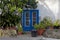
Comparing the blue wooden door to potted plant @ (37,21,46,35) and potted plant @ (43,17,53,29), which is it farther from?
potted plant @ (37,21,46,35)

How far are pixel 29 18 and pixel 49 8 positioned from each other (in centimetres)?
199

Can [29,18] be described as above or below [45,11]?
below

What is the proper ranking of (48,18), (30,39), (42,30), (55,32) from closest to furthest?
(30,39) < (55,32) < (42,30) < (48,18)

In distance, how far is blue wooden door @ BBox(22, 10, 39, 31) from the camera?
1791 centimetres

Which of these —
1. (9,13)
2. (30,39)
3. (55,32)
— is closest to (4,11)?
(9,13)

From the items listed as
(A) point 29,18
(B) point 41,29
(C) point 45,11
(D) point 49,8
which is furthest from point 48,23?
(A) point 29,18

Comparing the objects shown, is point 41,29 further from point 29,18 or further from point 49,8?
point 49,8

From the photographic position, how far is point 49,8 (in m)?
17.7

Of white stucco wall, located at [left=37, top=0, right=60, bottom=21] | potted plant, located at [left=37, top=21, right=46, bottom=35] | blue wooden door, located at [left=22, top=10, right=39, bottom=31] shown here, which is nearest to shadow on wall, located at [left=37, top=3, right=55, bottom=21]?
white stucco wall, located at [left=37, top=0, right=60, bottom=21]

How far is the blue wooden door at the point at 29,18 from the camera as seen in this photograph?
58.7ft

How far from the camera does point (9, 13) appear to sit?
1540 centimetres

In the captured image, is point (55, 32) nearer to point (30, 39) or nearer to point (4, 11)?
point (30, 39)

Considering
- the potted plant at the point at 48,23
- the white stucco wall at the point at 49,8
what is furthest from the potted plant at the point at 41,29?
the white stucco wall at the point at 49,8

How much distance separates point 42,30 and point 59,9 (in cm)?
281
